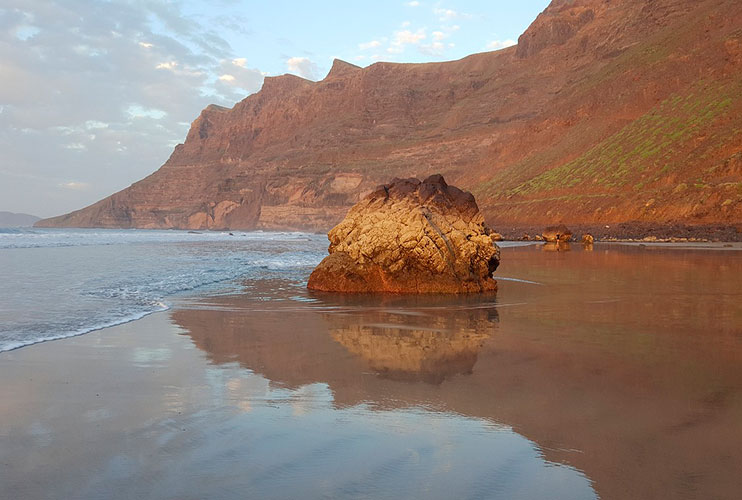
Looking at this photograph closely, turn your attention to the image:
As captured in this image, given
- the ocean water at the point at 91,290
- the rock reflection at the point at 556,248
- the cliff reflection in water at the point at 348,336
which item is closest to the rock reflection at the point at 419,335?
the cliff reflection in water at the point at 348,336

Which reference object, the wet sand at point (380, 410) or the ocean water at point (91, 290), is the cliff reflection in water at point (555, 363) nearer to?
the wet sand at point (380, 410)

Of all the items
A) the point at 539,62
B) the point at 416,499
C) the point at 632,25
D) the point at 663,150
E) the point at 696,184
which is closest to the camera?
the point at 416,499

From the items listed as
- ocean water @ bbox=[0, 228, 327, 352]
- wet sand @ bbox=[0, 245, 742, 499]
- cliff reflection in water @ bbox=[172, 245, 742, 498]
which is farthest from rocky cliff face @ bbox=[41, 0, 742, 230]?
wet sand @ bbox=[0, 245, 742, 499]

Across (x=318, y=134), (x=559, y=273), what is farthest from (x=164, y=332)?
(x=318, y=134)

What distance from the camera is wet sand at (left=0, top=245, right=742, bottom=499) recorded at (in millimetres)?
3201

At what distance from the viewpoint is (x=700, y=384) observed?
506cm

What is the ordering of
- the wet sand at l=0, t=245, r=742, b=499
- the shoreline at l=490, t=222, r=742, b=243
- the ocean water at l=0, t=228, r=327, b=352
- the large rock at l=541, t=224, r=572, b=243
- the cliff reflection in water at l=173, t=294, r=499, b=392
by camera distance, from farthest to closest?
the large rock at l=541, t=224, r=572, b=243, the shoreline at l=490, t=222, r=742, b=243, the ocean water at l=0, t=228, r=327, b=352, the cliff reflection in water at l=173, t=294, r=499, b=392, the wet sand at l=0, t=245, r=742, b=499

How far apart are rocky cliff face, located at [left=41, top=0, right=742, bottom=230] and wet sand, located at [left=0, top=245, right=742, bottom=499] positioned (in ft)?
138

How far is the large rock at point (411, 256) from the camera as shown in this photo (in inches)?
485

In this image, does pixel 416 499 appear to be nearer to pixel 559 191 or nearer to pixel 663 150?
pixel 663 150

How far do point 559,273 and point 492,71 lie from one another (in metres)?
132

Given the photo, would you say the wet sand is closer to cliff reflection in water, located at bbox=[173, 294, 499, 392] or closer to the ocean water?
Result: cliff reflection in water, located at bbox=[173, 294, 499, 392]

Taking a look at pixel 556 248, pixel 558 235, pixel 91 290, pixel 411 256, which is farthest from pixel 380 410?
pixel 558 235

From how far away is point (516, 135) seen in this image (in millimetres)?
94188
